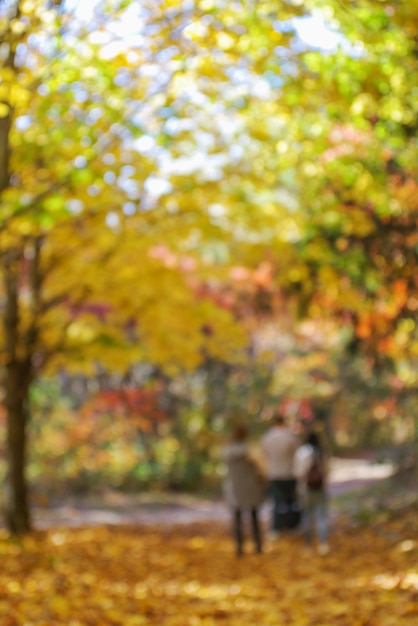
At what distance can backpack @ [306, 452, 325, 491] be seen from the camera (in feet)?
Answer: 39.4

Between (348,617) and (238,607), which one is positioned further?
Answer: (238,607)

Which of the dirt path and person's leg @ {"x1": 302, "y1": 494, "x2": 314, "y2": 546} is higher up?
person's leg @ {"x1": 302, "y1": 494, "x2": 314, "y2": 546}

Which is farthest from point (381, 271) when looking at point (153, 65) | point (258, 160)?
point (153, 65)

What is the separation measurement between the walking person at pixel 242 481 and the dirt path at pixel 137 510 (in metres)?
4.42

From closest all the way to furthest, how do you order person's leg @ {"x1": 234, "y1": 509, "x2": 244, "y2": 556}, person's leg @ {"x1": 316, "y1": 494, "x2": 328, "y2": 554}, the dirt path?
1. person's leg @ {"x1": 316, "y1": 494, "x2": 328, "y2": 554}
2. person's leg @ {"x1": 234, "y1": 509, "x2": 244, "y2": 556}
3. the dirt path

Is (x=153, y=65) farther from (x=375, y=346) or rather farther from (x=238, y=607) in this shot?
(x=375, y=346)

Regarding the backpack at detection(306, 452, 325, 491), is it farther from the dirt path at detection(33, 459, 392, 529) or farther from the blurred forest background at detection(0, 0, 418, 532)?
the dirt path at detection(33, 459, 392, 529)

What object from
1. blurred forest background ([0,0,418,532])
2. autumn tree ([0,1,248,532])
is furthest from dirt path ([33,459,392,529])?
autumn tree ([0,1,248,532])

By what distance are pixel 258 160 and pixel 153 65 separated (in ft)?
Answer: 8.76

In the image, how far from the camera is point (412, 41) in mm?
8773

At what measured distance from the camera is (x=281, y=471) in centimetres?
1403

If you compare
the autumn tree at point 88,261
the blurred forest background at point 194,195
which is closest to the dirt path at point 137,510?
the blurred forest background at point 194,195

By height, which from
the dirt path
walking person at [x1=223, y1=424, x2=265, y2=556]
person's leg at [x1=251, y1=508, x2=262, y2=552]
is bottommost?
the dirt path

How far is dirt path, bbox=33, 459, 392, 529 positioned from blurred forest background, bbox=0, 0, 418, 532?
1377 mm
